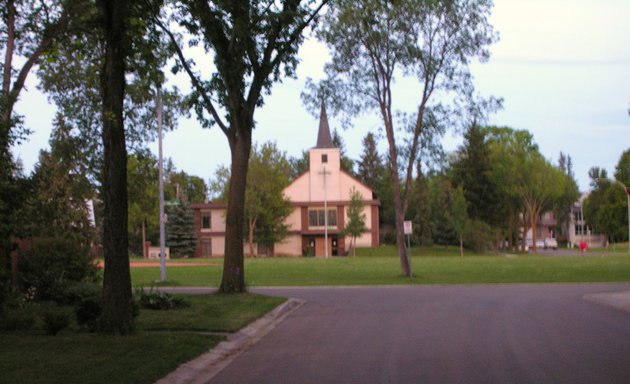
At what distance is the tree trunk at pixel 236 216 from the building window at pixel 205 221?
67807 millimetres

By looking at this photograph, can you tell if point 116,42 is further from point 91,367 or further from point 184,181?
point 184,181

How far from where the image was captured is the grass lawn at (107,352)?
9.64 m

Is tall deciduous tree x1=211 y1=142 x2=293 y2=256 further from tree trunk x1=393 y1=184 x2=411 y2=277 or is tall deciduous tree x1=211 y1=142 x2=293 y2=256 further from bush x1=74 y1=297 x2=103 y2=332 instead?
bush x1=74 y1=297 x2=103 y2=332

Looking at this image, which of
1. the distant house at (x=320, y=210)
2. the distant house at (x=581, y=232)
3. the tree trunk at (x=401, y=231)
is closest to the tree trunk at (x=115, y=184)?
the tree trunk at (x=401, y=231)

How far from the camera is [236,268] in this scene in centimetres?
2361

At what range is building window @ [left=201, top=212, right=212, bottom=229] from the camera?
9088 centimetres

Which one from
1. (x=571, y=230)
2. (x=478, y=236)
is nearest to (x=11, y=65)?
(x=478, y=236)

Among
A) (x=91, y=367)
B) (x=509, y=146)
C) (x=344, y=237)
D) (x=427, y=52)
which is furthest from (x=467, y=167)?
(x=91, y=367)

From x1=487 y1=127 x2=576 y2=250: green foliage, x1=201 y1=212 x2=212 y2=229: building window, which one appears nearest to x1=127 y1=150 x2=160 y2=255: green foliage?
x1=201 y1=212 x2=212 y2=229: building window

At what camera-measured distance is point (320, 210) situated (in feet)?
290

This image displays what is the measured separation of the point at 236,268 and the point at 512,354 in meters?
12.8

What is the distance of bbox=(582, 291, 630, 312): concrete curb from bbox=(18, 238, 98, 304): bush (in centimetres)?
1457

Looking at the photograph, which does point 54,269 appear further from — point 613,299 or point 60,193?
point 60,193

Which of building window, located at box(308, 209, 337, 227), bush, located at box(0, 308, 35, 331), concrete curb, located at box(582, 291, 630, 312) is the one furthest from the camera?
building window, located at box(308, 209, 337, 227)
